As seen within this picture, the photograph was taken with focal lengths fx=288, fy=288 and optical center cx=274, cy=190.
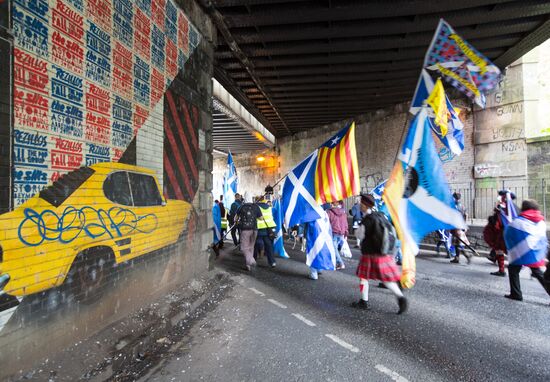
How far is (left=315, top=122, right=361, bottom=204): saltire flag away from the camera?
556 cm

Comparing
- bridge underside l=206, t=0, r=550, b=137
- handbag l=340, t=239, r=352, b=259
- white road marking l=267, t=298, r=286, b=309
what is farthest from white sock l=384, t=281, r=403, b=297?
bridge underside l=206, t=0, r=550, b=137

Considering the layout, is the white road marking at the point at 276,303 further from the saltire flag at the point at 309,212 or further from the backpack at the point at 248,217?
the backpack at the point at 248,217

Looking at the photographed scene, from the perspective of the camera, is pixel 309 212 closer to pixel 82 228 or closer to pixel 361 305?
pixel 361 305

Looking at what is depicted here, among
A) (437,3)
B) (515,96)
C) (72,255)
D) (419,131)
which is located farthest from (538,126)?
(72,255)

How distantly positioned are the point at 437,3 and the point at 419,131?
13.4ft

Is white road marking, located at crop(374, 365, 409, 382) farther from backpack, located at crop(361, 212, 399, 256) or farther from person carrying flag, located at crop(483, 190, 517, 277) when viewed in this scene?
person carrying flag, located at crop(483, 190, 517, 277)

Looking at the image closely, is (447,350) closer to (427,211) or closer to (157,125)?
(427,211)

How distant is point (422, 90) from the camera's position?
434 cm

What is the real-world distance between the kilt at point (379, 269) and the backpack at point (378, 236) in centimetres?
9

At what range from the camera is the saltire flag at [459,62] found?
4.09 m

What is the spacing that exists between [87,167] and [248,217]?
177 inches

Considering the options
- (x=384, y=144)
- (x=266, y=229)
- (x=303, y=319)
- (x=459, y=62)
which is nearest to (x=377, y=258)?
(x=303, y=319)

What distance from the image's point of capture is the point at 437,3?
6191 mm

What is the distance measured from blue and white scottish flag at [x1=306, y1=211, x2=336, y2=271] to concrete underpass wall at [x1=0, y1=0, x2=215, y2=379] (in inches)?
106
